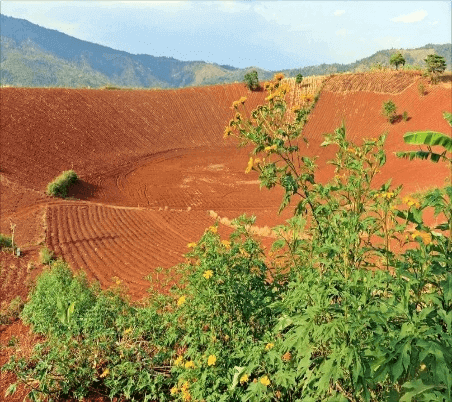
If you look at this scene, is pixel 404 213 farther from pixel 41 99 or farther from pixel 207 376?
pixel 41 99

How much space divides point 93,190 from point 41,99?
502 inches

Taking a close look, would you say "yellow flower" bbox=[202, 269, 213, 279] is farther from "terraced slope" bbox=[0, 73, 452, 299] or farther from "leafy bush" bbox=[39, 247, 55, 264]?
"leafy bush" bbox=[39, 247, 55, 264]

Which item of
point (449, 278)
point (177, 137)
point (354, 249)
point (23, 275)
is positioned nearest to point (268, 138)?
point (354, 249)

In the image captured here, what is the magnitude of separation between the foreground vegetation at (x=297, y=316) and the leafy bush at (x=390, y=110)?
27.5 metres

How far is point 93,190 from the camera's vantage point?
20141 millimetres

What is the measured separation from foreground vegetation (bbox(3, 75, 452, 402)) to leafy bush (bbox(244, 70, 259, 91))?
33.8m

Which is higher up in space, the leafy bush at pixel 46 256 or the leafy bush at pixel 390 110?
the leafy bush at pixel 390 110

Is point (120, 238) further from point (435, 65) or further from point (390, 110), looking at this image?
point (435, 65)

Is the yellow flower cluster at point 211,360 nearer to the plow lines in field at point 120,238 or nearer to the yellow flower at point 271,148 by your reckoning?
the yellow flower at point 271,148

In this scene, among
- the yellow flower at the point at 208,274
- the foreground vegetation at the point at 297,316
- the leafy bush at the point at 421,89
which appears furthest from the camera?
the leafy bush at the point at 421,89

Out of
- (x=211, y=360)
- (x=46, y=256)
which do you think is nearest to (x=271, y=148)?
(x=211, y=360)

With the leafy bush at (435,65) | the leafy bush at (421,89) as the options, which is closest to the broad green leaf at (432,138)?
the leafy bush at (421,89)

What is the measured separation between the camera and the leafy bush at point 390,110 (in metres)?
28.2

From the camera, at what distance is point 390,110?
92.5 feet
